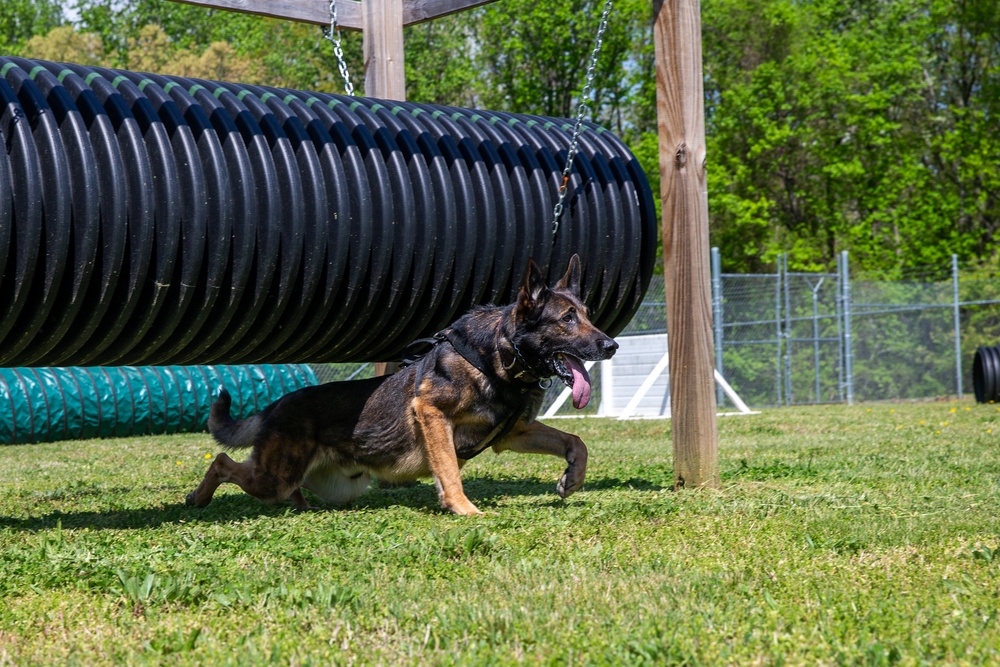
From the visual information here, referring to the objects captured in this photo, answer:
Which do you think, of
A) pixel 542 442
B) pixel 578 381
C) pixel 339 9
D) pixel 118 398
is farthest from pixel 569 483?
pixel 118 398

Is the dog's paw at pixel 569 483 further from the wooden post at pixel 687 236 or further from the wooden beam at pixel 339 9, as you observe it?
the wooden beam at pixel 339 9

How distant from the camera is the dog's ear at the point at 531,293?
5961 mm

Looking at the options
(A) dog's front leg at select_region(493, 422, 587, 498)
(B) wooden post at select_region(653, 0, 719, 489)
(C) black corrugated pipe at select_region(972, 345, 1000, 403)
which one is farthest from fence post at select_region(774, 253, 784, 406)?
(A) dog's front leg at select_region(493, 422, 587, 498)

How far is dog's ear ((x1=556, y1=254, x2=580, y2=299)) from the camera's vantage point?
6.40 m

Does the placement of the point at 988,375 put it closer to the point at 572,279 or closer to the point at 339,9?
the point at 339,9

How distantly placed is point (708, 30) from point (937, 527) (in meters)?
34.5

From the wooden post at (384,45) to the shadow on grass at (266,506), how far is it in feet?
10.5

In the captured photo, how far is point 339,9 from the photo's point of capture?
9000 millimetres

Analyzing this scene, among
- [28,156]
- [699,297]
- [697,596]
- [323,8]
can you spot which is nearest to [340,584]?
[697,596]

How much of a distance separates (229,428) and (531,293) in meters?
2.11

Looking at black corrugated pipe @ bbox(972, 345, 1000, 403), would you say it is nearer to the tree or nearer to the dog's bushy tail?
the dog's bushy tail

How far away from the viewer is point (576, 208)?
7.18 meters

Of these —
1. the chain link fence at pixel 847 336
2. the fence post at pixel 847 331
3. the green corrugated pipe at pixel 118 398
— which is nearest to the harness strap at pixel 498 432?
the green corrugated pipe at pixel 118 398

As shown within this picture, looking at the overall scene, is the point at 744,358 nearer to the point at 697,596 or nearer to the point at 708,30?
the point at 708,30
